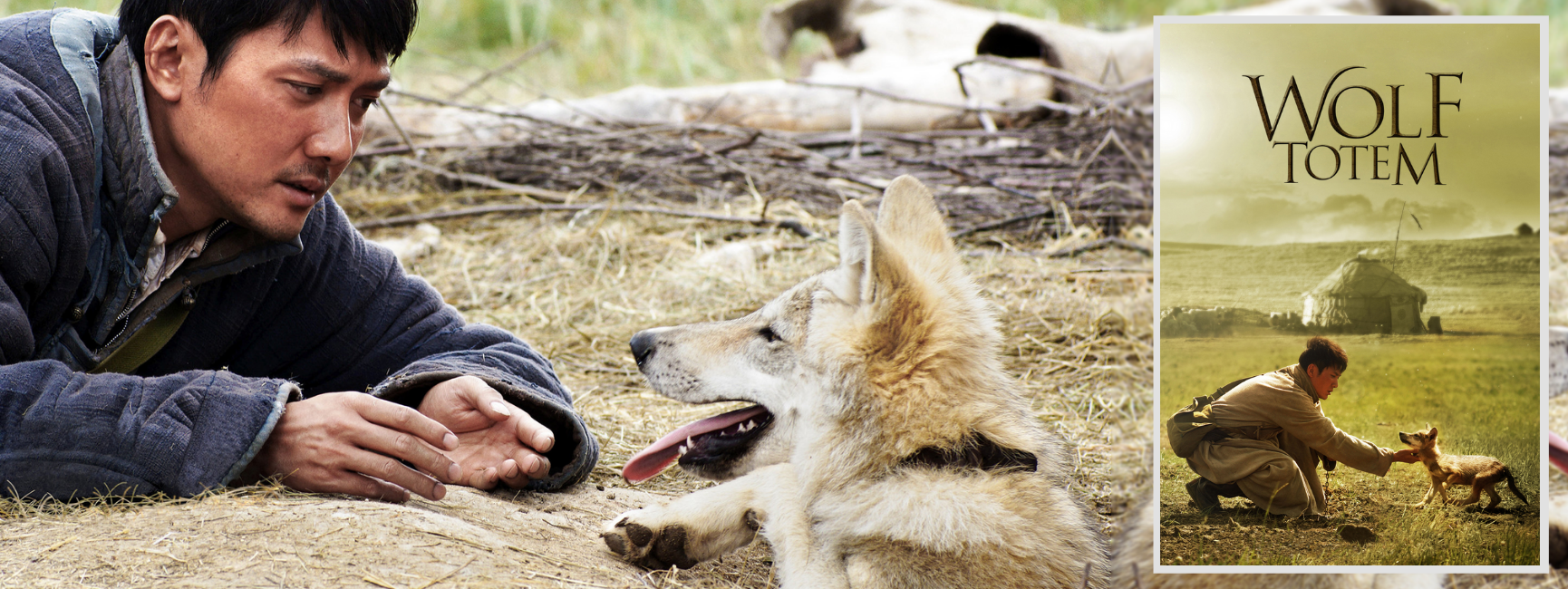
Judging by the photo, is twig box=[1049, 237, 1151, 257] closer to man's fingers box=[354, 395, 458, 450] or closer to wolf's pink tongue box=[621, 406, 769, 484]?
wolf's pink tongue box=[621, 406, 769, 484]

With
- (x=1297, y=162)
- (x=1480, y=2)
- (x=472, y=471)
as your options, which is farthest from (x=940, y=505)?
(x=1480, y=2)

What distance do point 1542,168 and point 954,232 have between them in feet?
11.9

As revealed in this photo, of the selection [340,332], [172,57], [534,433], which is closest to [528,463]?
[534,433]

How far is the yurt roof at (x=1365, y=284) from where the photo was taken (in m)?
1.76

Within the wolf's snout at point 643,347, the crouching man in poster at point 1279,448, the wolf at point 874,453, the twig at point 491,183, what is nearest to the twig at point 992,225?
the twig at point 491,183

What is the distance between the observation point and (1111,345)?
14.2 ft

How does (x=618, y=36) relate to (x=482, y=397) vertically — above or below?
above

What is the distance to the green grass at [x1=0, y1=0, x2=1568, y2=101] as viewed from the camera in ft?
34.9

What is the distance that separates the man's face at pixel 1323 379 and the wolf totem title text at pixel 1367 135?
34 centimetres

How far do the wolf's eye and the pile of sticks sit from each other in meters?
3.07

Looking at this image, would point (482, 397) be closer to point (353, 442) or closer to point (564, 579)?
point (353, 442)

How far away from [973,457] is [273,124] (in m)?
1.77

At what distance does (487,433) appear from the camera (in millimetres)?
2562

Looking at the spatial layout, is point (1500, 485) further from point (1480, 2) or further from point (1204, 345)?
point (1480, 2)
